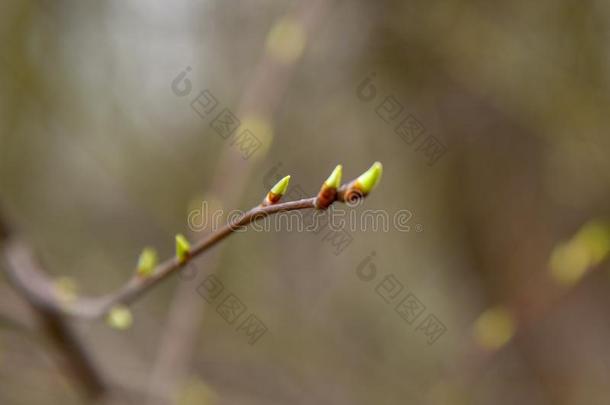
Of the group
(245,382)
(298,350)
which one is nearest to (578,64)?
(298,350)

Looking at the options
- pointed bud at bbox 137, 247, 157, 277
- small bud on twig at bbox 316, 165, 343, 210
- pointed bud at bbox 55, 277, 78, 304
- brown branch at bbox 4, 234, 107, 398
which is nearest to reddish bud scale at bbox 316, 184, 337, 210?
small bud on twig at bbox 316, 165, 343, 210

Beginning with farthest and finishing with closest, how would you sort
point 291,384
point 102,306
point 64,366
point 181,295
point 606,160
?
point 291,384 < point 606,160 < point 181,295 < point 64,366 < point 102,306

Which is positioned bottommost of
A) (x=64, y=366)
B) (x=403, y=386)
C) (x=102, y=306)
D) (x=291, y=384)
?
(x=403, y=386)

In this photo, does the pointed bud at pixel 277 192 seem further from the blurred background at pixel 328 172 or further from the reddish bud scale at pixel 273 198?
the blurred background at pixel 328 172

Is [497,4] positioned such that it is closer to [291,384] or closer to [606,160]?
[606,160]

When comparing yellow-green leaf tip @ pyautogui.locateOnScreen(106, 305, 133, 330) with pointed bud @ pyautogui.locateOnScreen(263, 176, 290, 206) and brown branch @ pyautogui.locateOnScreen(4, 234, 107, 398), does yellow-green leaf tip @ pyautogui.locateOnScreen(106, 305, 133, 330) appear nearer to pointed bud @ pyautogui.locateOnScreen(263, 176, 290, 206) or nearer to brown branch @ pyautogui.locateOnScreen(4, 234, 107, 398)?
brown branch @ pyautogui.locateOnScreen(4, 234, 107, 398)

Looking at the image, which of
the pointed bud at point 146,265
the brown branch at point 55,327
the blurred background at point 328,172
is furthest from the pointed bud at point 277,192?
the blurred background at point 328,172
